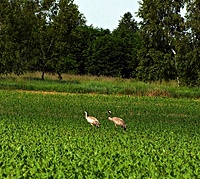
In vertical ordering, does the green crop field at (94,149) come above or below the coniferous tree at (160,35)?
below

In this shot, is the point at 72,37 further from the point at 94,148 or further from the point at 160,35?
the point at 94,148

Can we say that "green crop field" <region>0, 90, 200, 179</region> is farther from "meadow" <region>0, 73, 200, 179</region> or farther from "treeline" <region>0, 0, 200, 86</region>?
"treeline" <region>0, 0, 200, 86</region>

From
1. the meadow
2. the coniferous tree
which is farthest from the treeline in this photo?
the meadow

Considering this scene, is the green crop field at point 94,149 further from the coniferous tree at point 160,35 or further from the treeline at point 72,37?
the coniferous tree at point 160,35

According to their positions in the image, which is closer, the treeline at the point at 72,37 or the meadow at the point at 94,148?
the meadow at the point at 94,148

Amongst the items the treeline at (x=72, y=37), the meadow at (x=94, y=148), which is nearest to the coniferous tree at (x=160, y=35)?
the treeline at (x=72, y=37)

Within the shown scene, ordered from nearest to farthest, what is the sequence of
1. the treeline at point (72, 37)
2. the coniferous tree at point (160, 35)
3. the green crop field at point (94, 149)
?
the green crop field at point (94, 149) → the treeline at point (72, 37) → the coniferous tree at point (160, 35)

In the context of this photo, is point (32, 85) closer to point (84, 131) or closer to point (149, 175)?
point (84, 131)

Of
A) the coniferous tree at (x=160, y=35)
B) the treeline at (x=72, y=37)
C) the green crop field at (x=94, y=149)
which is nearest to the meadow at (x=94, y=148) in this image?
the green crop field at (x=94, y=149)

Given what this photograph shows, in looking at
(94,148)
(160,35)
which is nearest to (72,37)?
(160,35)

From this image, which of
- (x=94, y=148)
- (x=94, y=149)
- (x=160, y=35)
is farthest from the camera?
(x=160, y=35)

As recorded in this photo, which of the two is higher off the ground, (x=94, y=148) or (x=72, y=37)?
(x=72, y=37)

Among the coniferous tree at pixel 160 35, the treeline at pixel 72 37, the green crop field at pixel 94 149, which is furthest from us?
the coniferous tree at pixel 160 35

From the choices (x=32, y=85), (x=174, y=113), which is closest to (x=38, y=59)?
(x=32, y=85)
